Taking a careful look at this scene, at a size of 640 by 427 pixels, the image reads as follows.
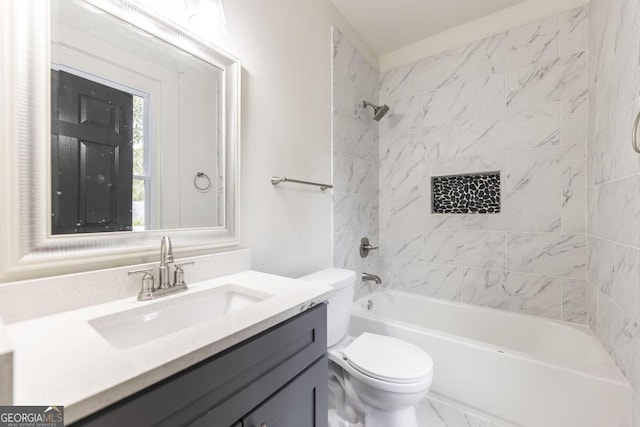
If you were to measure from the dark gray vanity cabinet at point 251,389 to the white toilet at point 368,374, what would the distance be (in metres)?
0.39

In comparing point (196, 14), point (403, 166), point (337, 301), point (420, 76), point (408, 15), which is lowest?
point (337, 301)

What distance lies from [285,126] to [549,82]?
1842mm

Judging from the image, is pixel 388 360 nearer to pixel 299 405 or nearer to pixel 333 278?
pixel 333 278

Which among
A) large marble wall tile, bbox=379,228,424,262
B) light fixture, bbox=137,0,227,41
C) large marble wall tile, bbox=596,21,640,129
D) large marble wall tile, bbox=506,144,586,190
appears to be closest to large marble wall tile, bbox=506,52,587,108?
large marble wall tile, bbox=596,21,640,129

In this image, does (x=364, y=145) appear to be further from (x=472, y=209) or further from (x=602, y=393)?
(x=602, y=393)

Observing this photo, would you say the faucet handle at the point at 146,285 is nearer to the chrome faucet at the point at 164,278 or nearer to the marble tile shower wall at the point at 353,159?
the chrome faucet at the point at 164,278

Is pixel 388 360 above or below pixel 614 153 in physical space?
below

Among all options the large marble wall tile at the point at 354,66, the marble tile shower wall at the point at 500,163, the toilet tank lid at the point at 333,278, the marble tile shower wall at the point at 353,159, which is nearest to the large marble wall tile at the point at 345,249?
the marble tile shower wall at the point at 353,159

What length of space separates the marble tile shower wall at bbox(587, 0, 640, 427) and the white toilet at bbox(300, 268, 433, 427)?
2.88 ft

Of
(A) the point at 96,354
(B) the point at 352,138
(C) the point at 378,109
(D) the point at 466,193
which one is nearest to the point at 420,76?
(C) the point at 378,109

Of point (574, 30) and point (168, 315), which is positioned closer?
point (168, 315)

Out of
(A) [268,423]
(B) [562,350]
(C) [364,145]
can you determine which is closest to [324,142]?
(C) [364,145]

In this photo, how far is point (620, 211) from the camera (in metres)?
1.27

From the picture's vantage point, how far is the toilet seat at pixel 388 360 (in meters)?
1.22
